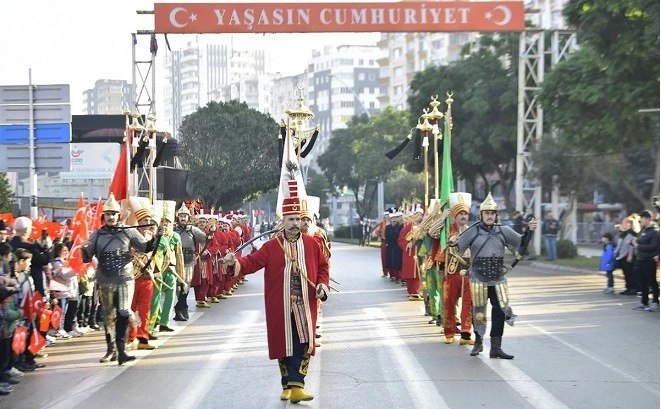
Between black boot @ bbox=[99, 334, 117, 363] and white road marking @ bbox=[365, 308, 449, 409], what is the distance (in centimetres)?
323

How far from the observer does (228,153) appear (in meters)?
50.5

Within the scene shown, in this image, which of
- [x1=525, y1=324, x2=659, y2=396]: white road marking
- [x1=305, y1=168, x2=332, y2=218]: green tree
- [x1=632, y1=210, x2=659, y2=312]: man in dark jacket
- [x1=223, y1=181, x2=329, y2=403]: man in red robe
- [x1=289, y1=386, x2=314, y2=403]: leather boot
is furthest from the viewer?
[x1=305, y1=168, x2=332, y2=218]: green tree

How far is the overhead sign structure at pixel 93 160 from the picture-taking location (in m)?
53.2

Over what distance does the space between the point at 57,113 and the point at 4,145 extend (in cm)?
114

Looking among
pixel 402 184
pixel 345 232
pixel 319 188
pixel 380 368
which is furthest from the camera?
pixel 319 188

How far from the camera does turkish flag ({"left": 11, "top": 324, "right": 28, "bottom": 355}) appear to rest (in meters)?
10.8

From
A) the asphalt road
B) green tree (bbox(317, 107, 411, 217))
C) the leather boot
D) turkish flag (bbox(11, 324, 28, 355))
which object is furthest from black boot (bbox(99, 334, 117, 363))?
green tree (bbox(317, 107, 411, 217))

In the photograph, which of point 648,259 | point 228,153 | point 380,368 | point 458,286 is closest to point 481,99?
point 228,153

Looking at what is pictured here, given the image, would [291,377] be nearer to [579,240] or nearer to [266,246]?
[266,246]

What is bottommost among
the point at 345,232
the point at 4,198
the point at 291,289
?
the point at 345,232

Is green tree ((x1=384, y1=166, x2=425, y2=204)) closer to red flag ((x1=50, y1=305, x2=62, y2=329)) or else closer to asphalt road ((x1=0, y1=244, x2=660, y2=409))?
asphalt road ((x1=0, y1=244, x2=660, y2=409))

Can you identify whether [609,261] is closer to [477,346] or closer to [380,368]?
[477,346]

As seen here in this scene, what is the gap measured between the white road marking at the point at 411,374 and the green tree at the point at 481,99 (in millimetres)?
26874

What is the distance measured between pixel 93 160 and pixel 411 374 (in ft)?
146
